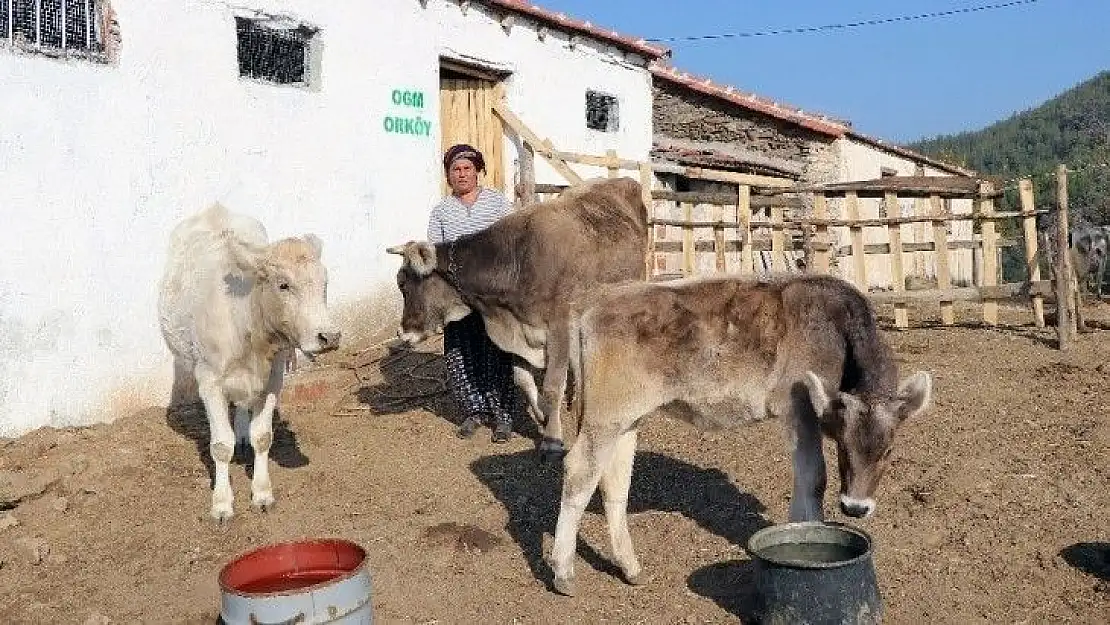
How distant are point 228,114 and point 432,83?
8.32 feet

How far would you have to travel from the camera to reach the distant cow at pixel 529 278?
653 centimetres

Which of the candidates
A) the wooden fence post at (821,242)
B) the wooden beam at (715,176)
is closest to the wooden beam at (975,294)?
the wooden fence post at (821,242)

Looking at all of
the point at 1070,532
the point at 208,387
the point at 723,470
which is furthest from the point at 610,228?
the point at 1070,532

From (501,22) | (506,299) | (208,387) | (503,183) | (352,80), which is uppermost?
(501,22)

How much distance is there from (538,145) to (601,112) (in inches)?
96.9

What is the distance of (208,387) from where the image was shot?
5.71m

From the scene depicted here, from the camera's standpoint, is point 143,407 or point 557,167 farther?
point 557,167

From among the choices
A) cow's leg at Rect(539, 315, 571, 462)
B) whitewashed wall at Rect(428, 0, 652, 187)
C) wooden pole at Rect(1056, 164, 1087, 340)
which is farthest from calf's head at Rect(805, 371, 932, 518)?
whitewashed wall at Rect(428, 0, 652, 187)

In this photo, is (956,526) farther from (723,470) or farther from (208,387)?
(208,387)

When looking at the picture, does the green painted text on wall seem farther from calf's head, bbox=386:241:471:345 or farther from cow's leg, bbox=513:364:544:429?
cow's leg, bbox=513:364:544:429

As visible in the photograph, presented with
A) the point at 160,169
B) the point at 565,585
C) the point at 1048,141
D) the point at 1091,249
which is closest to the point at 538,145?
the point at 160,169

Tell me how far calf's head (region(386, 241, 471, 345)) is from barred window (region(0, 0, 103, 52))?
9.57 ft

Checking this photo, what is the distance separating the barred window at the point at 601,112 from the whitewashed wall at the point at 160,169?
8.73ft

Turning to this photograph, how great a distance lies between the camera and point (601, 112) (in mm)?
12836
